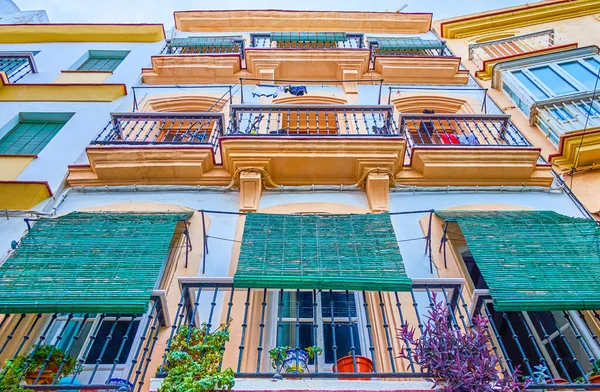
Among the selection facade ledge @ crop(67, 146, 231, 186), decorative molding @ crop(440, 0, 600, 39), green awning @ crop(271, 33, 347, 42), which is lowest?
facade ledge @ crop(67, 146, 231, 186)

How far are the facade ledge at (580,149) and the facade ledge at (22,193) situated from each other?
8.83 metres

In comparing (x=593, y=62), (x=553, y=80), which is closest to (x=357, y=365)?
(x=553, y=80)

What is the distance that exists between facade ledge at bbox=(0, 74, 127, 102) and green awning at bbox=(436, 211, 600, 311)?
7.95m

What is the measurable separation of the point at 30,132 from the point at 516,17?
1461cm

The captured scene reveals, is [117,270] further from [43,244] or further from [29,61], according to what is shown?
[29,61]

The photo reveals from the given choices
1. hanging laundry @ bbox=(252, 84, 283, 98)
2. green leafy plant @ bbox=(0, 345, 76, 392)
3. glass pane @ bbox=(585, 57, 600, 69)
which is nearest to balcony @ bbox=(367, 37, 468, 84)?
glass pane @ bbox=(585, 57, 600, 69)

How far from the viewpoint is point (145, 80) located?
11.7 meters

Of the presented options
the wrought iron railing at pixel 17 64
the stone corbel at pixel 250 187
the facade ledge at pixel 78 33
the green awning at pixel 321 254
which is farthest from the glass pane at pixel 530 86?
the wrought iron railing at pixel 17 64

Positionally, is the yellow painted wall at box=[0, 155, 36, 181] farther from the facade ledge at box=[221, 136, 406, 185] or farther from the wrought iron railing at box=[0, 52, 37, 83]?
the wrought iron railing at box=[0, 52, 37, 83]

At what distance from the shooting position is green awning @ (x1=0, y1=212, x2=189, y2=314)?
15.5ft

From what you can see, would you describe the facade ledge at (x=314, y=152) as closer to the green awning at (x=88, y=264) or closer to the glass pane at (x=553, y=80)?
the green awning at (x=88, y=264)

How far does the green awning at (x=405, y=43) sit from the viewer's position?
1288 centimetres

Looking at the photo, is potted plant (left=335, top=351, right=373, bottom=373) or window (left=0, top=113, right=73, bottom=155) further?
window (left=0, top=113, right=73, bottom=155)

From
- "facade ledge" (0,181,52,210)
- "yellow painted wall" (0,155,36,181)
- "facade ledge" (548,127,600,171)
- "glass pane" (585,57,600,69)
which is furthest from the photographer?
"glass pane" (585,57,600,69)
